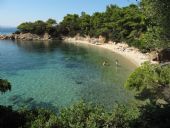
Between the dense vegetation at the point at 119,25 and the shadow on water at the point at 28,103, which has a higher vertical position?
the dense vegetation at the point at 119,25

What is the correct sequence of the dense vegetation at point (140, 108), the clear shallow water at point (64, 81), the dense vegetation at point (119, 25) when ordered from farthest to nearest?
the clear shallow water at point (64, 81) → the dense vegetation at point (119, 25) → the dense vegetation at point (140, 108)

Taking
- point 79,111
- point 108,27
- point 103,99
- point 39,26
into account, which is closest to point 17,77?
point 103,99

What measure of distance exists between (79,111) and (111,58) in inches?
1829

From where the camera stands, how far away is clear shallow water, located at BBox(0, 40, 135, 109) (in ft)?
103

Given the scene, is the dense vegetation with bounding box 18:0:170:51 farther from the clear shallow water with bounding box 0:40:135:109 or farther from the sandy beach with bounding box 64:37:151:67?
the clear shallow water with bounding box 0:40:135:109

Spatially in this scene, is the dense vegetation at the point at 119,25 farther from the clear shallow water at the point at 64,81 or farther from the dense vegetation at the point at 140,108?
the clear shallow water at the point at 64,81

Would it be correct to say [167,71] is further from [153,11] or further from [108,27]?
[108,27]

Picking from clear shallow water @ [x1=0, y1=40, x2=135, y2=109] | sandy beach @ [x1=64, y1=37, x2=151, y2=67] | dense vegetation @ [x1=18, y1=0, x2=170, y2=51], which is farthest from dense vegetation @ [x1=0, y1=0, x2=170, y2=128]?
sandy beach @ [x1=64, y1=37, x2=151, y2=67]

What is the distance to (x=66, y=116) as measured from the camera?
16.4 meters

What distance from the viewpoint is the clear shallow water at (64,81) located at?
31.4m

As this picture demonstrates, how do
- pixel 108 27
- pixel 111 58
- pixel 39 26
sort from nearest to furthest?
pixel 111 58
pixel 108 27
pixel 39 26

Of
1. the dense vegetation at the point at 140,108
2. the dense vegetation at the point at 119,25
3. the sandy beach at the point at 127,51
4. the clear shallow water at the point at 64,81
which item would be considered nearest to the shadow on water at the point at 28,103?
the clear shallow water at the point at 64,81

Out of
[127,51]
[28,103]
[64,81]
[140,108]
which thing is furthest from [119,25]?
[140,108]

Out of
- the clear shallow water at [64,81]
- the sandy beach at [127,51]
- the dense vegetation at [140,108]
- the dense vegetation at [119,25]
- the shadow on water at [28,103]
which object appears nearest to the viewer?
the dense vegetation at [140,108]
